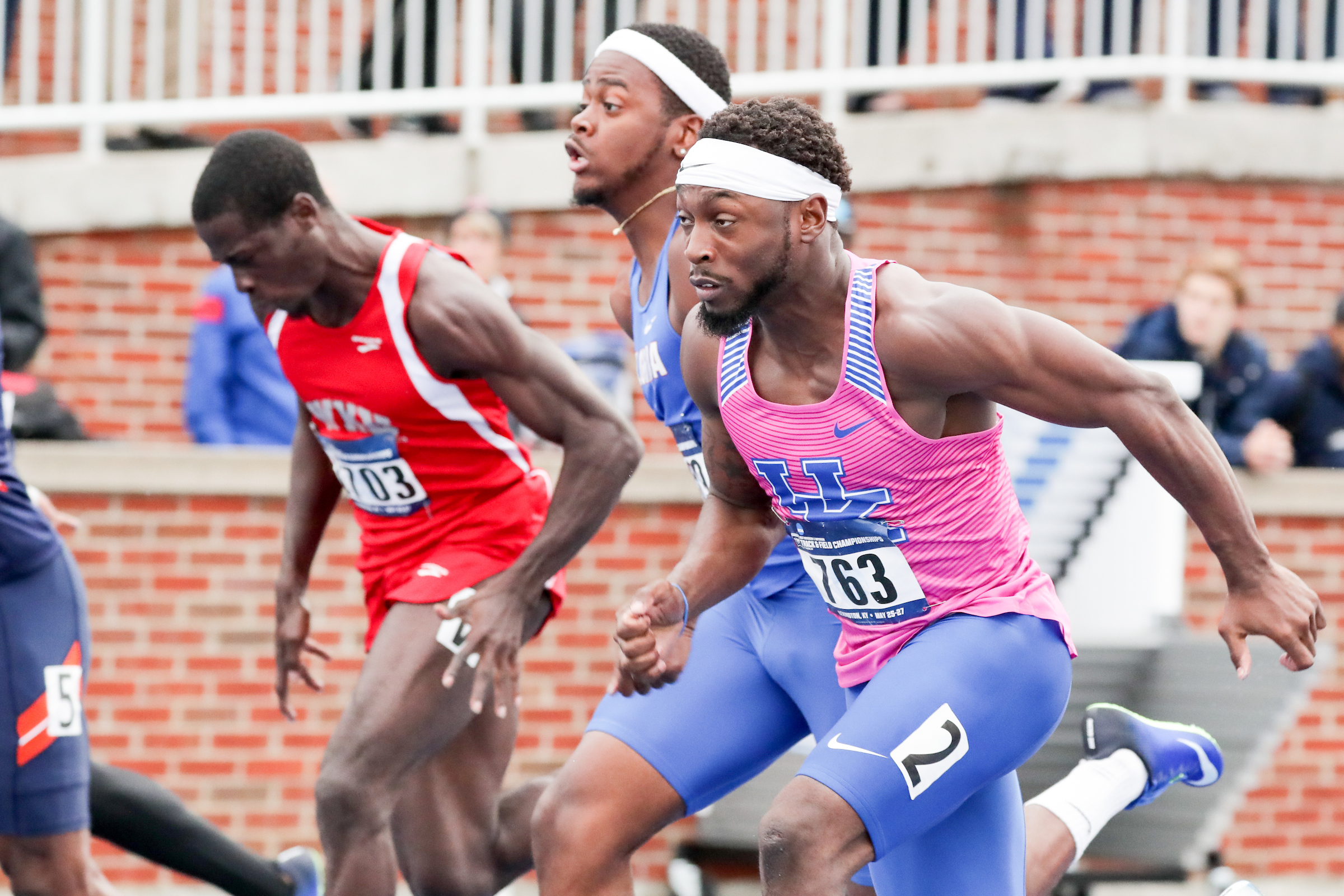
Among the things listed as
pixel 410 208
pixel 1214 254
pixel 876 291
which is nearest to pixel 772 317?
pixel 876 291

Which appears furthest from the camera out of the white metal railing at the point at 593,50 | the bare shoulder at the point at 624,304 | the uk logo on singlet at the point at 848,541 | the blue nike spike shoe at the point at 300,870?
the white metal railing at the point at 593,50

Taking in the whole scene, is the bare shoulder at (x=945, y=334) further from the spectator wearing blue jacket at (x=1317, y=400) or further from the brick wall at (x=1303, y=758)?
the brick wall at (x=1303, y=758)

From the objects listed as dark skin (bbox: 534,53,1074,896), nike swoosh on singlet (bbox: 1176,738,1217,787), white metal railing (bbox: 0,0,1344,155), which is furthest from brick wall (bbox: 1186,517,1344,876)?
dark skin (bbox: 534,53,1074,896)


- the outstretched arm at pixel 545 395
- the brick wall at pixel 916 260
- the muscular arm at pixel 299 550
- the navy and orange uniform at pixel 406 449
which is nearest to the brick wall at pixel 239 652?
the brick wall at pixel 916 260

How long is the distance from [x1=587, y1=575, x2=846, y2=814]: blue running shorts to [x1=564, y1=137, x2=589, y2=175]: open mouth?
1230 mm

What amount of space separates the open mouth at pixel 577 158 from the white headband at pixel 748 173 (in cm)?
99

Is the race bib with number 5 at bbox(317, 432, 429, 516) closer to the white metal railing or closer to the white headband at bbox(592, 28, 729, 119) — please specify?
the white headband at bbox(592, 28, 729, 119)

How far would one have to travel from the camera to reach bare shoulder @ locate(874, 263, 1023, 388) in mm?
3633

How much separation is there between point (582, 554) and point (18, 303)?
2.53m

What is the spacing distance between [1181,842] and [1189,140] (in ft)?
11.7

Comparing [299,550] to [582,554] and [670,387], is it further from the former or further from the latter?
[582,554]

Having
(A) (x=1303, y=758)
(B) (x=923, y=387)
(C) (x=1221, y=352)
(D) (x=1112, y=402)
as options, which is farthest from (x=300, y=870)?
(A) (x=1303, y=758)

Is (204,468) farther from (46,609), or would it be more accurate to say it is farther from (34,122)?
(46,609)

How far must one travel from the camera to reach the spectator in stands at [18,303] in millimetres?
7410
